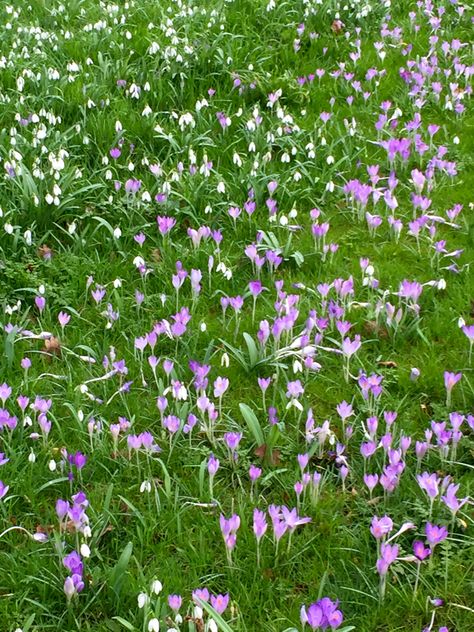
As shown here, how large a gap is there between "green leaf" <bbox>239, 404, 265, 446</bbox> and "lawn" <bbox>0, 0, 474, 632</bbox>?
0.5 inches

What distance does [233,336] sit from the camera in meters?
3.69

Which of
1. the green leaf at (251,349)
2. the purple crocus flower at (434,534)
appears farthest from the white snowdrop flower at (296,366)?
the purple crocus flower at (434,534)

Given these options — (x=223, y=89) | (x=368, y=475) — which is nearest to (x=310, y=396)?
(x=368, y=475)

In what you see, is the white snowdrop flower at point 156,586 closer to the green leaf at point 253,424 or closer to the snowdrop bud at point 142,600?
the snowdrop bud at point 142,600

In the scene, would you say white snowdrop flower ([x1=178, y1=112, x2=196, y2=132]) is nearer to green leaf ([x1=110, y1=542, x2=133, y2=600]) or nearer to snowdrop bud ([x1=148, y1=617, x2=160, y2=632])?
green leaf ([x1=110, y1=542, x2=133, y2=600])

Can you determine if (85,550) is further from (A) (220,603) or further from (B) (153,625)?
(A) (220,603)

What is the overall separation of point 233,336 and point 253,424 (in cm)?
81

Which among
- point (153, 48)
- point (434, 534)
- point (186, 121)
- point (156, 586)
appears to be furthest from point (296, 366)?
point (153, 48)

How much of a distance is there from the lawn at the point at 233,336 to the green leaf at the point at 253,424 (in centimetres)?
1

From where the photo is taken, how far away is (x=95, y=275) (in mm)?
4121

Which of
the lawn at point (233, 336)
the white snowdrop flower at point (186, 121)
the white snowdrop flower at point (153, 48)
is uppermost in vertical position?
the white snowdrop flower at point (153, 48)

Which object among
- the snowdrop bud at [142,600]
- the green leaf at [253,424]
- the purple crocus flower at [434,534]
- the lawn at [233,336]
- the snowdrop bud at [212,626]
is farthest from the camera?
the green leaf at [253,424]

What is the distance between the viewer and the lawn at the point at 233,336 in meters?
2.45

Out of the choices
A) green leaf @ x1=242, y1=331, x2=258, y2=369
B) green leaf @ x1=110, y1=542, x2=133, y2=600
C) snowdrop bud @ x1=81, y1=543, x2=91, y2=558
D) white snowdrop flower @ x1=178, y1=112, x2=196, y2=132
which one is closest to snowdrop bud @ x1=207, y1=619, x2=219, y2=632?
green leaf @ x1=110, y1=542, x2=133, y2=600
